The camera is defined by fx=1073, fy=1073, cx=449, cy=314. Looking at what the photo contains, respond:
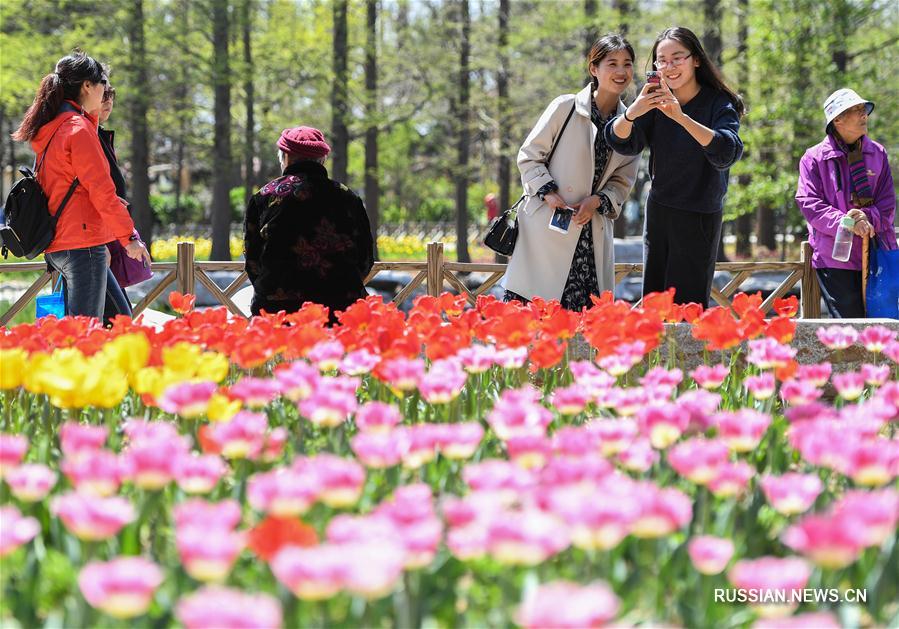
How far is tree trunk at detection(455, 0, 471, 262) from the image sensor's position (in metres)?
18.8

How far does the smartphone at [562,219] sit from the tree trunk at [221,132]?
11.9 meters

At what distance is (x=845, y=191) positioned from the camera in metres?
5.90

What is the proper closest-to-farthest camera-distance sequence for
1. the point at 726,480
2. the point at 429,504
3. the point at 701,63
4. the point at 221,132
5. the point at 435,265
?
the point at 429,504 → the point at 726,480 → the point at 701,63 → the point at 435,265 → the point at 221,132

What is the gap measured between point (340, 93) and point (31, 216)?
1273 cm

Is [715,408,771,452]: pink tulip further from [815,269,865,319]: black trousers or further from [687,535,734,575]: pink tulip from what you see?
[815,269,865,319]: black trousers

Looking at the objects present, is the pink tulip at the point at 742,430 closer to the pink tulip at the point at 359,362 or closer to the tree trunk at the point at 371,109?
the pink tulip at the point at 359,362

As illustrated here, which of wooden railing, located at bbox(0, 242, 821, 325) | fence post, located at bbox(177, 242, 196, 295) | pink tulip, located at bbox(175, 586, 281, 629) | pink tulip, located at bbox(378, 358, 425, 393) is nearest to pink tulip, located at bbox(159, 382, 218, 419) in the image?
pink tulip, located at bbox(378, 358, 425, 393)

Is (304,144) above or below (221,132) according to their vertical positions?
below

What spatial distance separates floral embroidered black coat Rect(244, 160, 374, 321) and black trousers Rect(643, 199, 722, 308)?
1442 mm

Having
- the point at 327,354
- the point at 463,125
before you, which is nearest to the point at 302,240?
the point at 327,354

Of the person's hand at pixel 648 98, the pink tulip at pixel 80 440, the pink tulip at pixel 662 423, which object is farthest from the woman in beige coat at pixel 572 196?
the pink tulip at pixel 80 440

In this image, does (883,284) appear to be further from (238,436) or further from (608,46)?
(238,436)

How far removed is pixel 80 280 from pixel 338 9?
1265 cm

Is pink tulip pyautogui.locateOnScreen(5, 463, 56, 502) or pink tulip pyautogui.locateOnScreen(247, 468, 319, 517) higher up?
pink tulip pyautogui.locateOnScreen(247, 468, 319, 517)
